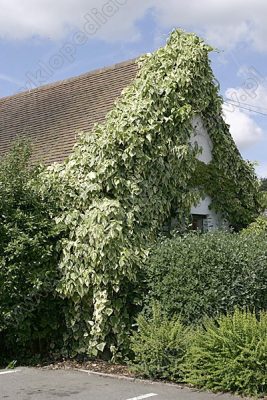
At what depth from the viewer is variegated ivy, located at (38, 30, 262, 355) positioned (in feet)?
32.0

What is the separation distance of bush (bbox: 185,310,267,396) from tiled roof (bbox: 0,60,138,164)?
587 centimetres

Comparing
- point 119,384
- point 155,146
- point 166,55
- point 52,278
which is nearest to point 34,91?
point 166,55

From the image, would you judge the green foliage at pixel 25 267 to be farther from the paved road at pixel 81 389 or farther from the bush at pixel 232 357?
the bush at pixel 232 357

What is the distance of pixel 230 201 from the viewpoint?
13.4 metres

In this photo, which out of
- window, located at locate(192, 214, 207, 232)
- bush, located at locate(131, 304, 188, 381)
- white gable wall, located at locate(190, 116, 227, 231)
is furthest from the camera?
window, located at locate(192, 214, 207, 232)

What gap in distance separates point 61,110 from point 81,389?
8.89 m

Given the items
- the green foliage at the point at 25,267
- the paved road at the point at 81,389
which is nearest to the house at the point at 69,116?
the green foliage at the point at 25,267

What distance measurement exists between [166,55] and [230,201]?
12.7ft

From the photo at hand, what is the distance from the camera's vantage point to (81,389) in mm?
8039

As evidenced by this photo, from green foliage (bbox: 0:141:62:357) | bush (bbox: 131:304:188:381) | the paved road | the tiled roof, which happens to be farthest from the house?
the paved road

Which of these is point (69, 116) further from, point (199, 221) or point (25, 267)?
point (25, 267)

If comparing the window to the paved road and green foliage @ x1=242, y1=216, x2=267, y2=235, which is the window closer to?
green foliage @ x1=242, y1=216, x2=267, y2=235

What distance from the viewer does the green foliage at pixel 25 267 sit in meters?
9.57

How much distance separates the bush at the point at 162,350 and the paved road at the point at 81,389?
26cm
